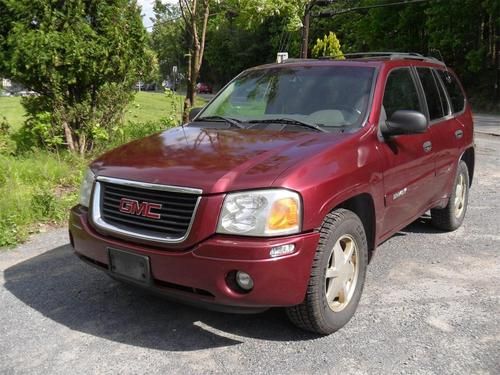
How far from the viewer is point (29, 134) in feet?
27.1

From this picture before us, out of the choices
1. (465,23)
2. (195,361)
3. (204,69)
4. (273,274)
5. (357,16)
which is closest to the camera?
(273,274)

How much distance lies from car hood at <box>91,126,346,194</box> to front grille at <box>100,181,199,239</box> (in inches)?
3.0

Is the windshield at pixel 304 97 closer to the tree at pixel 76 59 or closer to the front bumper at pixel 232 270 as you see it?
the front bumper at pixel 232 270

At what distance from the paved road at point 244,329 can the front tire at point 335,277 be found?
5.7 inches

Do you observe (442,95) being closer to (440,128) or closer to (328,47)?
(440,128)

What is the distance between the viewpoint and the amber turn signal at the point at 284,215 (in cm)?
296

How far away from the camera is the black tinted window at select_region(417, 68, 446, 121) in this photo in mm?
4957

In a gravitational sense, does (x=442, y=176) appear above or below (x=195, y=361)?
above

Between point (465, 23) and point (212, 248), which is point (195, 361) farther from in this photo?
point (465, 23)

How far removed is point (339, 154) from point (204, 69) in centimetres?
7404

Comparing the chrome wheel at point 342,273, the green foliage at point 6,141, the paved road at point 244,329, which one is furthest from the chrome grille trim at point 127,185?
the green foliage at point 6,141

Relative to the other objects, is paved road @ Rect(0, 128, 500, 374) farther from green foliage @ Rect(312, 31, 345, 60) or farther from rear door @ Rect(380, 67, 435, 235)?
green foliage @ Rect(312, 31, 345, 60)

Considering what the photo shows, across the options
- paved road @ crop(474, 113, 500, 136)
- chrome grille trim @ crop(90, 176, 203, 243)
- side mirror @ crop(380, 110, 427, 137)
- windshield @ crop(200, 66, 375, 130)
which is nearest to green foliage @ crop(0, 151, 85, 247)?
chrome grille trim @ crop(90, 176, 203, 243)

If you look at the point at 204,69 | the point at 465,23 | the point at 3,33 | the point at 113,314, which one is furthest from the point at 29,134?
the point at 204,69
